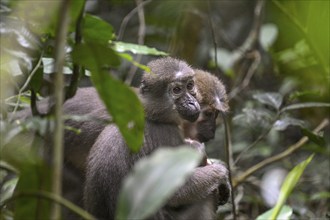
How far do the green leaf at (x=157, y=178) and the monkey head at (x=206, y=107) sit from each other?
320 cm

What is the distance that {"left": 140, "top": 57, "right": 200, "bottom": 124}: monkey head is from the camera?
15.0ft

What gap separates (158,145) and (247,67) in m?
3.92

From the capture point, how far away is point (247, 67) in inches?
317

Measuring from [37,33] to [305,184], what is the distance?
13.2 ft

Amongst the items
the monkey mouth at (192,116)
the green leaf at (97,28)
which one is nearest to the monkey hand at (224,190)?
the monkey mouth at (192,116)

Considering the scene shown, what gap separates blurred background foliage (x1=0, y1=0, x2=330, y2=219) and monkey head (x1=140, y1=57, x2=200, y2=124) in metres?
0.23

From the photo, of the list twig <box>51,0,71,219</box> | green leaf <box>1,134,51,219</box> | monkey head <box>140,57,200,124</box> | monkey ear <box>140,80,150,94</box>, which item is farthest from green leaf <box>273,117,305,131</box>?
twig <box>51,0,71,219</box>

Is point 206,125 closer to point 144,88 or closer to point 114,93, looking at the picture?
point 144,88

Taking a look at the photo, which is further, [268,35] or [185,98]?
[268,35]

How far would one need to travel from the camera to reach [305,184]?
6.62 meters

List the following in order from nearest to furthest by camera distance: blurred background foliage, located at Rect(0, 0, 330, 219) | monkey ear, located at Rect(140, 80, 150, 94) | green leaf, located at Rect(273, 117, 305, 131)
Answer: blurred background foliage, located at Rect(0, 0, 330, 219), monkey ear, located at Rect(140, 80, 150, 94), green leaf, located at Rect(273, 117, 305, 131)

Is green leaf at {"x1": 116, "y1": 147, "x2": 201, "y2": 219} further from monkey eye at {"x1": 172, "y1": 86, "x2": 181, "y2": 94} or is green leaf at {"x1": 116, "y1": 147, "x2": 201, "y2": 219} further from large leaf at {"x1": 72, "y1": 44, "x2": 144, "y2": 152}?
monkey eye at {"x1": 172, "y1": 86, "x2": 181, "y2": 94}

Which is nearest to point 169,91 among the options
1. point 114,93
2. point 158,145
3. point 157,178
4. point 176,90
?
point 176,90

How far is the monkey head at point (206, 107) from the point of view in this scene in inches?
187
